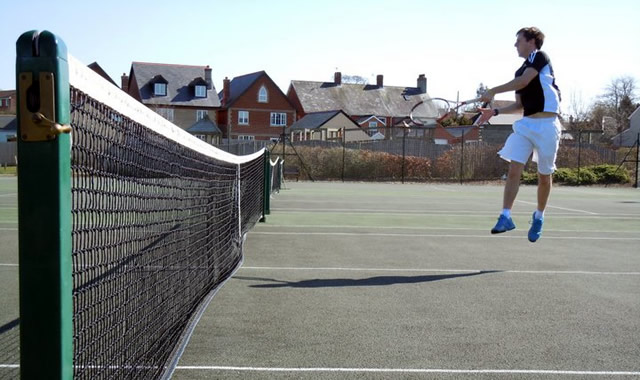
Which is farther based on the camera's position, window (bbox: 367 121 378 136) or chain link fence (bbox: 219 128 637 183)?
chain link fence (bbox: 219 128 637 183)

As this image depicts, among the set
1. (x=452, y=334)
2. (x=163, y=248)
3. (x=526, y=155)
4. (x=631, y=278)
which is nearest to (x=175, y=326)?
(x=163, y=248)

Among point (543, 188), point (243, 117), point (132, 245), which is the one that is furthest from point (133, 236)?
point (243, 117)


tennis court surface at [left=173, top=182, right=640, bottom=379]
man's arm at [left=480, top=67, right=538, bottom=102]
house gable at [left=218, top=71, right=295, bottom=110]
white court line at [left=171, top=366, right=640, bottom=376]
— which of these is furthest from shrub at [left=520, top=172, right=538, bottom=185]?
house gable at [left=218, top=71, right=295, bottom=110]

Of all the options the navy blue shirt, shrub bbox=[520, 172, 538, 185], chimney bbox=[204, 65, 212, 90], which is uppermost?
chimney bbox=[204, 65, 212, 90]

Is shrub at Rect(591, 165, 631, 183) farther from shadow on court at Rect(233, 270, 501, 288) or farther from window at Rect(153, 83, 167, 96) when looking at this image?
window at Rect(153, 83, 167, 96)

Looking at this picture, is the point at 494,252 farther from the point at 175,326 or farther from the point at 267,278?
the point at 175,326

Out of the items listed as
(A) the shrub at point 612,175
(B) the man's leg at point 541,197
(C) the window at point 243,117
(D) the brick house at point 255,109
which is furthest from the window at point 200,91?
(B) the man's leg at point 541,197

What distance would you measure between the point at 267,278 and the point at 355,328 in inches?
88.8

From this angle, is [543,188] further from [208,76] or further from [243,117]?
[208,76]

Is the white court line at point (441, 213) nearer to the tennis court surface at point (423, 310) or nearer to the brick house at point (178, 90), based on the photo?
the tennis court surface at point (423, 310)

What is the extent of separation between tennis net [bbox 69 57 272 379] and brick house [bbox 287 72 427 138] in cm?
7347

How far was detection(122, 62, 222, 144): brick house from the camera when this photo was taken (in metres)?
73.8

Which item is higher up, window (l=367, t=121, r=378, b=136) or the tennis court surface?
window (l=367, t=121, r=378, b=136)

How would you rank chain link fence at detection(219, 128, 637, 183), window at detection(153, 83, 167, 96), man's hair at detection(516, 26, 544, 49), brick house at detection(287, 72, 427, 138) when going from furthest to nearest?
1. brick house at detection(287, 72, 427, 138)
2. window at detection(153, 83, 167, 96)
3. chain link fence at detection(219, 128, 637, 183)
4. man's hair at detection(516, 26, 544, 49)
